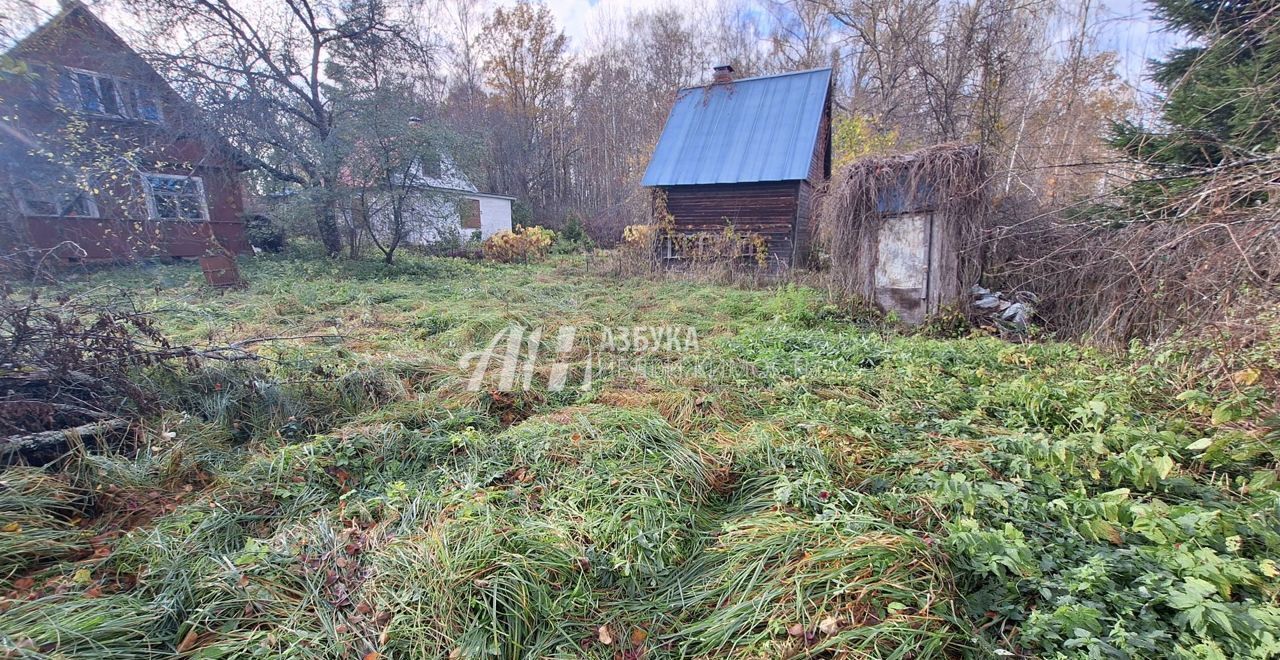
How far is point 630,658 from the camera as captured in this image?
179 cm

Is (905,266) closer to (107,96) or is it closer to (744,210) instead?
(744,210)

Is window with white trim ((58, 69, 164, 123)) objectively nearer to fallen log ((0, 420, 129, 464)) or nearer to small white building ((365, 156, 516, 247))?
small white building ((365, 156, 516, 247))

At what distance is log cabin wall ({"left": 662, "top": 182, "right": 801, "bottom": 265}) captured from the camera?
39.8 feet

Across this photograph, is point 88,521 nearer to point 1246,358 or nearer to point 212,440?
point 212,440

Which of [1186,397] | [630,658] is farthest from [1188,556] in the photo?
[630,658]

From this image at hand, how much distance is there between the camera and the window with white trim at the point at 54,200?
390 inches

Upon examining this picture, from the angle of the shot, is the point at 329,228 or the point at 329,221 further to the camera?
the point at 329,228

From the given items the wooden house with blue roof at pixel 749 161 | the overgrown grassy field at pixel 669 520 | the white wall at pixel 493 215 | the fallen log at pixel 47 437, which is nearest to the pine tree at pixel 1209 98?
the overgrown grassy field at pixel 669 520

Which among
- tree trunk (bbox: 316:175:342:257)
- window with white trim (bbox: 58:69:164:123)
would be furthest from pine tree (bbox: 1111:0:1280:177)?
window with white trim (bbox: 58:69:164:123)

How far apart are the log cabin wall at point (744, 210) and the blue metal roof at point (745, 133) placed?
0.38 meters

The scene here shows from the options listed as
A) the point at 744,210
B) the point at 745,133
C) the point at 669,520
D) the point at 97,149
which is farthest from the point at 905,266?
the point at 97,149

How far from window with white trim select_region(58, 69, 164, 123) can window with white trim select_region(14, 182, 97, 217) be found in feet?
6.30

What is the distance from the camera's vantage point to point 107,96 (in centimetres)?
1183

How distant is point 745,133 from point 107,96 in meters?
16.0
